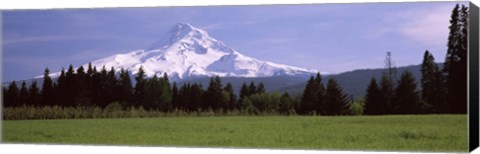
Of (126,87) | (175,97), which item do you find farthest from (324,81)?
(126,87)

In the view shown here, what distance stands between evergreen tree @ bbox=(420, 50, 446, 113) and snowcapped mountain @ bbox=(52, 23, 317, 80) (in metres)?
1.99

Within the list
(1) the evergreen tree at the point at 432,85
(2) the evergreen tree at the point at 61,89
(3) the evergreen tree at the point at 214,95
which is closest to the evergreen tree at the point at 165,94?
(3) the evergreen tree at the point at 214,95

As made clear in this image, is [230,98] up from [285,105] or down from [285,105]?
up

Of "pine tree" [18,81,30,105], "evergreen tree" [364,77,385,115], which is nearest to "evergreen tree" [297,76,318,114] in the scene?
"evergreen tree" [364,77,385,115]

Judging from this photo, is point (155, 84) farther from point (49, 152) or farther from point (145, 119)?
point (49, 152)

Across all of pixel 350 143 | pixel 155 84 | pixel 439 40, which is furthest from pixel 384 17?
pixel 155 84

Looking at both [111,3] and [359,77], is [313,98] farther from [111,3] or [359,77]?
[111,3]

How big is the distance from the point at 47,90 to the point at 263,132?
12.3ft

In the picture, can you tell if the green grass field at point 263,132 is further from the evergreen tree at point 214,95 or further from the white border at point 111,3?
the white border at point 111,3

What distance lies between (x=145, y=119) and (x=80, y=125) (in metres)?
1.15

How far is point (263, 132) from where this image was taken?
14.3 metres

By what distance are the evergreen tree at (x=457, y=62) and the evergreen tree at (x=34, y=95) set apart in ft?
21.7

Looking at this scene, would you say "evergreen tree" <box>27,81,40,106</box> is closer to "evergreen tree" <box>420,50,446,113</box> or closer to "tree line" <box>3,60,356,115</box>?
"tree line" <box>3,60,356,115</box>

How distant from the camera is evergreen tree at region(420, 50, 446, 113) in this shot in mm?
13352
